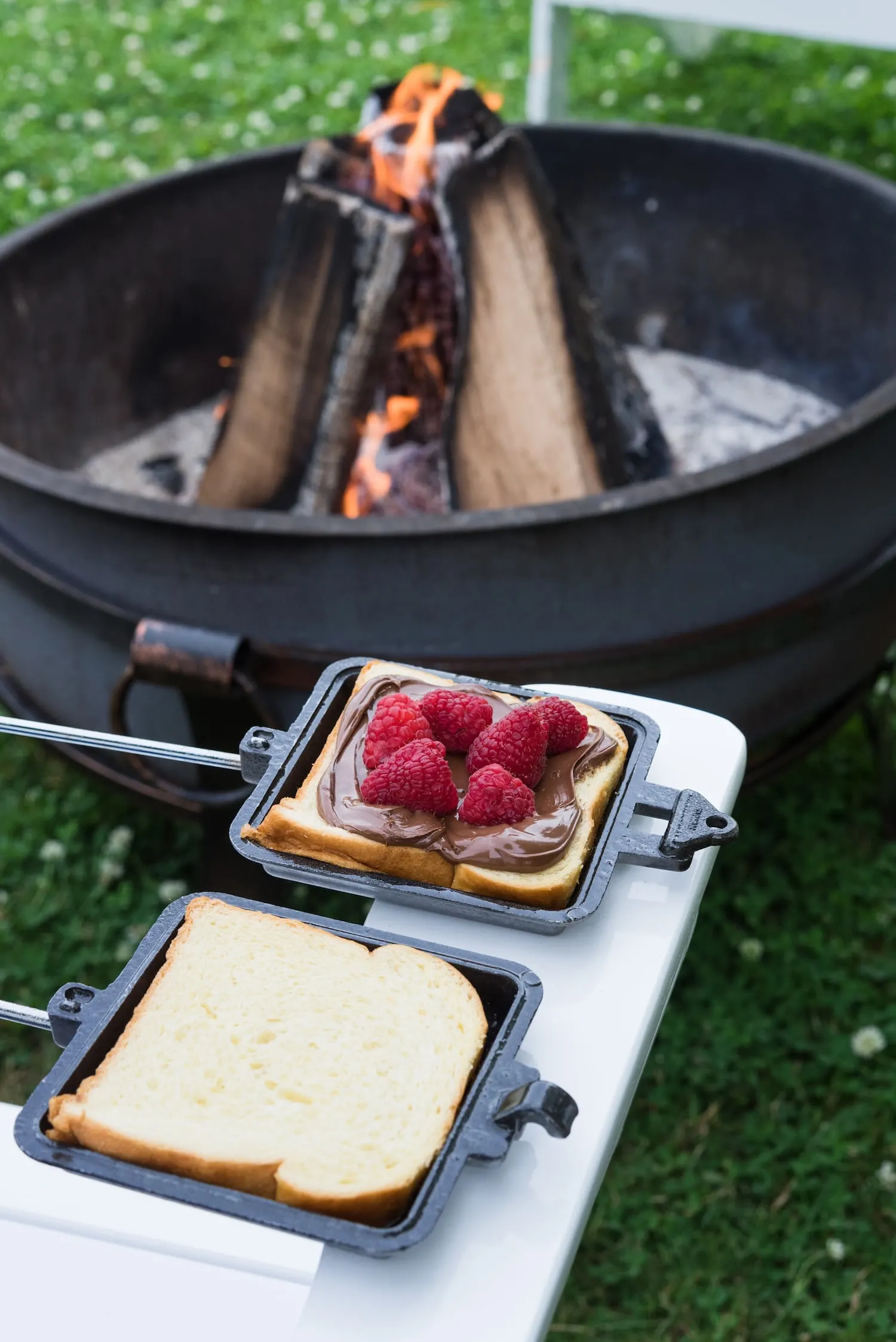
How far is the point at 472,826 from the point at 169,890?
5.46ft

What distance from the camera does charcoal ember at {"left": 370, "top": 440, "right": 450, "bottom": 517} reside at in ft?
8.50

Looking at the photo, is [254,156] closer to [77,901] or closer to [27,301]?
[27,301]

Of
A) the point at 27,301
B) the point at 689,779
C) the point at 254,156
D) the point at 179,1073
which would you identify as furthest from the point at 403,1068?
the point at 254,156

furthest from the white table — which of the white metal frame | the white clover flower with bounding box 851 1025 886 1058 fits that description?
the white metal frame

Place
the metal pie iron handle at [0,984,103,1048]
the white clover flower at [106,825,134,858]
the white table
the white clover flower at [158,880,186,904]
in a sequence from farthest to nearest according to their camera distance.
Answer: the white clover flower at [106,825,134,858] → the white clover flower at [158,880,186,904] → the metal pie iron handle at [0,984,103,1048] → the white table

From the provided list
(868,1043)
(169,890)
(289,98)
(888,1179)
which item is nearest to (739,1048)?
(868,1043)

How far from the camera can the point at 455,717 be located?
128 cm

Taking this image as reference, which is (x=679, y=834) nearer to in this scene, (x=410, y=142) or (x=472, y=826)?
(x=472, y=826)

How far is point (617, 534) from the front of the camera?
2023 mm

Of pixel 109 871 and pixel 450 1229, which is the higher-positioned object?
pixel 450 1229

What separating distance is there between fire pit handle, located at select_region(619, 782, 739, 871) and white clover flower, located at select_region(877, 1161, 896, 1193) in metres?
1.29

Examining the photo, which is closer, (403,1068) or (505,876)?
(403,1068)

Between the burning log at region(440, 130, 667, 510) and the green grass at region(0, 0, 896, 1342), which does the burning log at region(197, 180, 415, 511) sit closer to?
the burning log at region(440, 130, 667, 510)

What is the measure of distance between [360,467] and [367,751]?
1.40 metres
